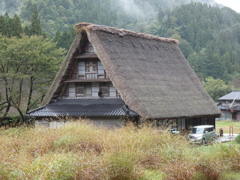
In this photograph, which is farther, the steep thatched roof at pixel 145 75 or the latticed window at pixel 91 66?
the latticed window at pixel 91 66

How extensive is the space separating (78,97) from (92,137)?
9.18 meters

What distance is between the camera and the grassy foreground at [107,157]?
8.67 meters

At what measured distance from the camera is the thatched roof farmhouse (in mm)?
19000

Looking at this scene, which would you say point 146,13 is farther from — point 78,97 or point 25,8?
point 78,97

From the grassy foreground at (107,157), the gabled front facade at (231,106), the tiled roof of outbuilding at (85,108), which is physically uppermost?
the tiled roof of outbuilding at (85,108)

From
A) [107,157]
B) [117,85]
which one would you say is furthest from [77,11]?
[107,157]

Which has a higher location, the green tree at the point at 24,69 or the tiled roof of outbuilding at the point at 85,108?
the green tree at the point at 24,69

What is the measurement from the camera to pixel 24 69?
27938 mm

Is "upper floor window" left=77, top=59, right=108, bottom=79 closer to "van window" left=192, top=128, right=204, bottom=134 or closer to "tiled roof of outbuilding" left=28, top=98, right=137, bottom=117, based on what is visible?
"tiled roof of outbuilding" left=28, top=98, right=137, bottom=117

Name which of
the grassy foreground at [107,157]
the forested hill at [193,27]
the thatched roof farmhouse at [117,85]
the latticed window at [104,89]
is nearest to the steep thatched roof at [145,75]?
the thatched roof farmhouse at [117,85]

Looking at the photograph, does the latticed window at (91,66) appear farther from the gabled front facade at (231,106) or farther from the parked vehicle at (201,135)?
the gabled front facade at (231,106)


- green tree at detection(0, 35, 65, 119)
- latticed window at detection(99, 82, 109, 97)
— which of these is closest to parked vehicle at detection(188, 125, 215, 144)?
latticed window at detection(99, 82, 109, 97)

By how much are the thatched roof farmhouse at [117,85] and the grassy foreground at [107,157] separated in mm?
5290

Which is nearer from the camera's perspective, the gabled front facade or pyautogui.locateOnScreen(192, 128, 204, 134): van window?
pyautogui.locateOnScreen(192, 128, 204, 134): van window
